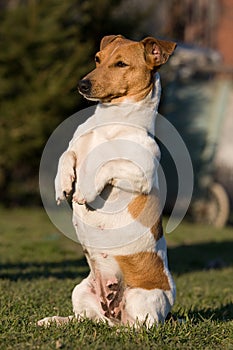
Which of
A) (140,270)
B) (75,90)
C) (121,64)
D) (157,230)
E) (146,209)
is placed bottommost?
(75,90)

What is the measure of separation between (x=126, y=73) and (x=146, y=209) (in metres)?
0.95

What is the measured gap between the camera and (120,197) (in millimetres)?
4828

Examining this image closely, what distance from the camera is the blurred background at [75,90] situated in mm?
14156

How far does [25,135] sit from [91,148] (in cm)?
972

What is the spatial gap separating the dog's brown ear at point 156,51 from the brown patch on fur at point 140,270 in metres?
1.32

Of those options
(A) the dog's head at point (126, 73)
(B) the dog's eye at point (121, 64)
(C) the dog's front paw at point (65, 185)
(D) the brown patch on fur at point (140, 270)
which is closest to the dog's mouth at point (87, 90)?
(A) the dog's head at point (126, 73)

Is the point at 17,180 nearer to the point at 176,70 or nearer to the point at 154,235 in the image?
the point at 176,70

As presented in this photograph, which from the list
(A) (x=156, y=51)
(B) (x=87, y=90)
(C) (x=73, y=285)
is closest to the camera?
(B) (x=87, y=90)

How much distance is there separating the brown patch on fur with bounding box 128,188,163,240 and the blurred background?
24.3 feet

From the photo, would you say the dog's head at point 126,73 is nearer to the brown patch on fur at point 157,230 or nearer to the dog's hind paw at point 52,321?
the brown patch on fur at point 157,230

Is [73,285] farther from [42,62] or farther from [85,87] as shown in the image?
[42,62]

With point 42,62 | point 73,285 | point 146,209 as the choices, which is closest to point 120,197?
point 146,209

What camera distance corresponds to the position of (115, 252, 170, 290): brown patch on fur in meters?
4.82

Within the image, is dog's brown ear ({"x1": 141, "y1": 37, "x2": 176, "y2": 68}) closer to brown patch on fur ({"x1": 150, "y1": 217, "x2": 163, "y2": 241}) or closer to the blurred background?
brown patch on fur ({"x1": 150, "y1": 217, "x2": 163, "y2": 241})
